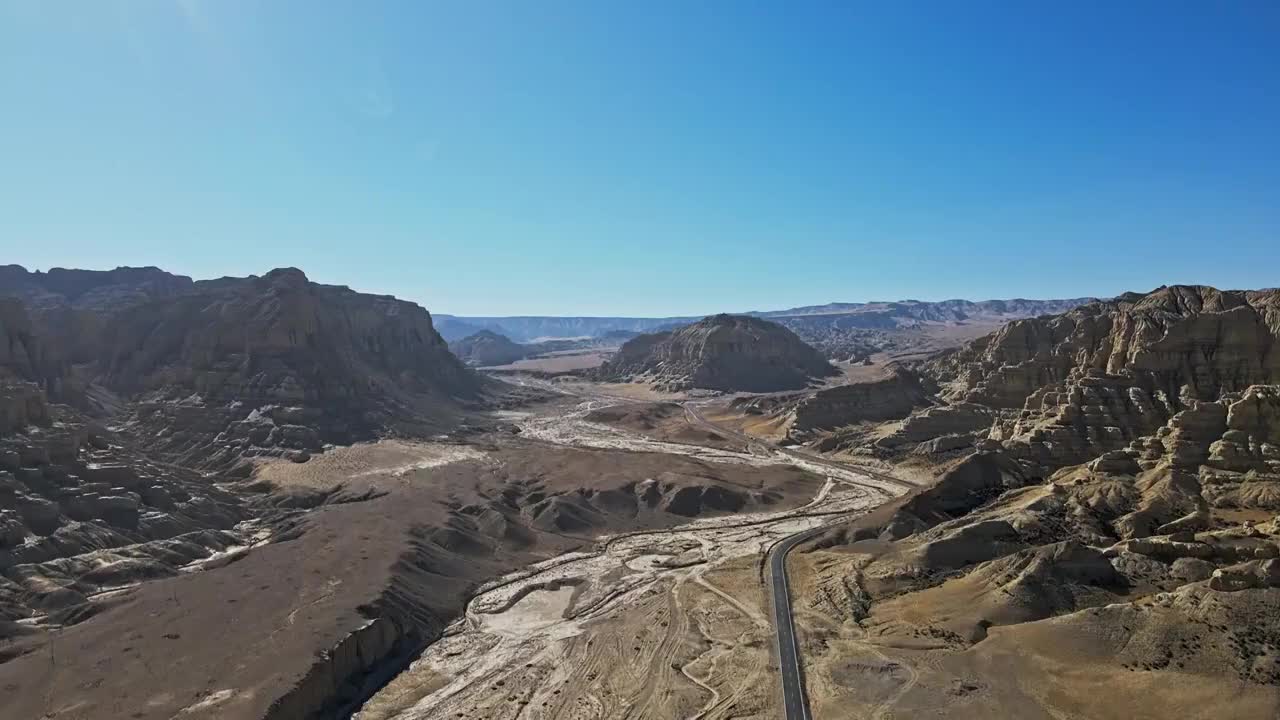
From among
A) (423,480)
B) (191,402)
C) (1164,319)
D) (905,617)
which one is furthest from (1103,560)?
(191,402)

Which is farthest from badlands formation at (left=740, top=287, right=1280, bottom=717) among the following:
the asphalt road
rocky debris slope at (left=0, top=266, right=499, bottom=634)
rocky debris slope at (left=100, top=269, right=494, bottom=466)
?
rocky debris slope at (left=100, top=269, right=494, bottom=466)

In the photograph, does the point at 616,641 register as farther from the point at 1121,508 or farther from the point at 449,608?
the point at 1121,508

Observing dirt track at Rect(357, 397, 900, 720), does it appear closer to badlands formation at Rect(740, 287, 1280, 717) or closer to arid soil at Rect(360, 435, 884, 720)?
arid soil at Rect(360, 435, 884, 720)

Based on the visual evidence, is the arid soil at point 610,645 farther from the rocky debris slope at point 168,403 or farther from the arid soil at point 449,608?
the rocky debris slope at point 168,403

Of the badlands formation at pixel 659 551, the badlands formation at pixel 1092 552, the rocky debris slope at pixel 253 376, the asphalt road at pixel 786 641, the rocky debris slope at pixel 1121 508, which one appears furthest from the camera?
the rocky debris slope at pixel 253 376

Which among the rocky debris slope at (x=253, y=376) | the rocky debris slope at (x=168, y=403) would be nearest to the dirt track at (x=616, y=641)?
the rocky debris slope at (x=168, y=403)
